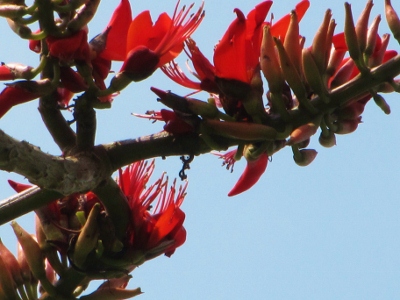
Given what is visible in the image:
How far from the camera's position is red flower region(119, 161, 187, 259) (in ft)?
4.95

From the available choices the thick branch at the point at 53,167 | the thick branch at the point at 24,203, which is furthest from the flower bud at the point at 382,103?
the thick branch at the point at 24,203

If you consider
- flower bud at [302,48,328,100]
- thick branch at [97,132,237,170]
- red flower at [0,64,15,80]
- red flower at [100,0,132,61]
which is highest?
red flower at [100,0,132,61]

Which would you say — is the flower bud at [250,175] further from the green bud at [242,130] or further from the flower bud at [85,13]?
the flower bud at [85,13]

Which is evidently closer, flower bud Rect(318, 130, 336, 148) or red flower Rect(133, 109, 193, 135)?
red flower Rect(133, 109, 193, 135)

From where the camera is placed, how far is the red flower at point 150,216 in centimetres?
151

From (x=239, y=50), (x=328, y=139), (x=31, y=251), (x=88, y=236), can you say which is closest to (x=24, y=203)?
(x=88, y=236)

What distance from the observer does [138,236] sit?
1.51m

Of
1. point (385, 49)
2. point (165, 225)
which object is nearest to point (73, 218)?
point (165, 225)

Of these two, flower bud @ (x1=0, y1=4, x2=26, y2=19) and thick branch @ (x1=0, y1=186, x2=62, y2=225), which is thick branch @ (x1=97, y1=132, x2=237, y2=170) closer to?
thick branch @ (x1=0, y1=186, x2=62, y2=225)

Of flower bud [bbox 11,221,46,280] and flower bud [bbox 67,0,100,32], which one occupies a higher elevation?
flower bud [bbox 67,0,100,32]

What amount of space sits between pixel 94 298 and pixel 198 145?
1.69 ft

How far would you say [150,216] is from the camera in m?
1.55

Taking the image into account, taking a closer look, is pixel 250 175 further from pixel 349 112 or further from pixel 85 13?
pixel 85 13

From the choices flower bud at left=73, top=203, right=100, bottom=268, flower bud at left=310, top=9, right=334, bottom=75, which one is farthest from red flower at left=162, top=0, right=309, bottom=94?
flower bud at left=73, top=203, right=100, bottom=268
